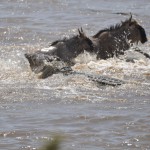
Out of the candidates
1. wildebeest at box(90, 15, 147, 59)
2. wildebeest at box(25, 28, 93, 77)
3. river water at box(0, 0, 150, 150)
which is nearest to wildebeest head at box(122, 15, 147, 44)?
wildebeest at box(90, 15, 147, 59)

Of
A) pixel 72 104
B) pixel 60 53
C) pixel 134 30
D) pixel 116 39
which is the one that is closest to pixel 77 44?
pixel 60 53

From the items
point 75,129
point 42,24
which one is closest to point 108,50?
point 75,129

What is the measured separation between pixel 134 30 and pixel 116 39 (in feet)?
1.33

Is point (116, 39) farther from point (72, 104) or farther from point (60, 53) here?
point (72, 104)

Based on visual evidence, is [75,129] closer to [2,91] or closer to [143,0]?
[2,91]

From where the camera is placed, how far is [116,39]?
30.5 ft

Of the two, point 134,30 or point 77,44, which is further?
point 134,30

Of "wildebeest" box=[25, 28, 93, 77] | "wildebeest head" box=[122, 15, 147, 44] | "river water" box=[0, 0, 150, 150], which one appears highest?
"wildebeest head" box=[122, 15, 147, 44]

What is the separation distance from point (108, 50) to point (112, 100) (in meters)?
2.41

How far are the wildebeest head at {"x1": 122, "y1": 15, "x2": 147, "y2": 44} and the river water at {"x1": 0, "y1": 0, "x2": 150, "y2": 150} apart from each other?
0.87 ft

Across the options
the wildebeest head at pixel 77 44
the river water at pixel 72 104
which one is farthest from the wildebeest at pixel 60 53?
the river water at pixel 72 104

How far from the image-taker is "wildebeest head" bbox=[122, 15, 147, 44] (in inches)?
372

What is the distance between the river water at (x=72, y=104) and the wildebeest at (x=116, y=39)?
0.17 metres

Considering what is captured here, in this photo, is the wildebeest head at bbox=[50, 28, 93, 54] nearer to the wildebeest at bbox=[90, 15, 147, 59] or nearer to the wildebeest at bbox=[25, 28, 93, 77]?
the wildebeest at bbox=[25, 28, 93, 77]
